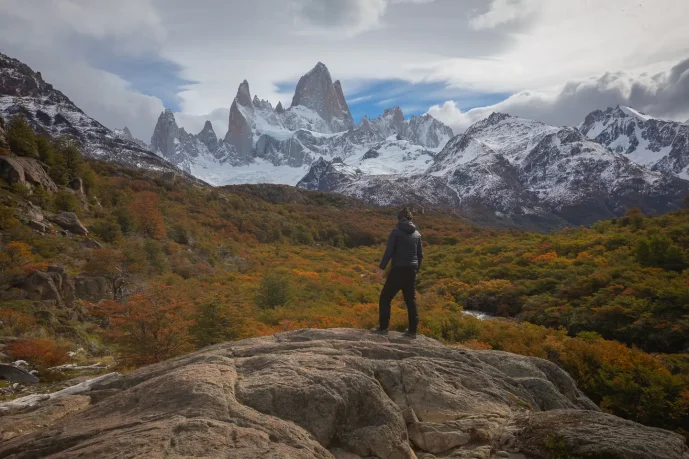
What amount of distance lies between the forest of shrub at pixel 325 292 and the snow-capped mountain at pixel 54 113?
389ft

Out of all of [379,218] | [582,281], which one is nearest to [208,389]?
[582,281]

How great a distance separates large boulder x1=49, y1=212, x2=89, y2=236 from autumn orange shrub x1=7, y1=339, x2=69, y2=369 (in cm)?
1598

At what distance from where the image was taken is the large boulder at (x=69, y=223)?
83.8ft

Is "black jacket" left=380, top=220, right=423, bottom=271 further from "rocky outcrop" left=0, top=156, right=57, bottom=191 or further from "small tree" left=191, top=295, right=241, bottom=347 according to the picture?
"rocky outcrop" left=0, top=156, right=57, bottom=191

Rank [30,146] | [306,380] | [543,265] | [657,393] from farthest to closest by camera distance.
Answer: [30,146] < [543,265] < [657,393] < [306,380]

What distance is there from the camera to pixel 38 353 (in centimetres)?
1134

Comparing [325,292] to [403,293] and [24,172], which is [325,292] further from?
[24,172]

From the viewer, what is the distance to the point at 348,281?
2920cm

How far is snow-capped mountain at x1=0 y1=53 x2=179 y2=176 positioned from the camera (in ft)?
453

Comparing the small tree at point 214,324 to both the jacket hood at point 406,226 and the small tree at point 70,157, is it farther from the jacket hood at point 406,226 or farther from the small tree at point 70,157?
the small tree at point 70,157

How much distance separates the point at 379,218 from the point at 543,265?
49.8 m

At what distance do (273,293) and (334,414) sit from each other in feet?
55.7

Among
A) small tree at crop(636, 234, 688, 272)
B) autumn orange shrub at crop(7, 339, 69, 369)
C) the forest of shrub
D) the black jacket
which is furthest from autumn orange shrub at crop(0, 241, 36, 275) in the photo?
small tree at crop(636, 234, 688, 272)

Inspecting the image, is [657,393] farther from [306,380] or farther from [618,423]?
[306,380]
